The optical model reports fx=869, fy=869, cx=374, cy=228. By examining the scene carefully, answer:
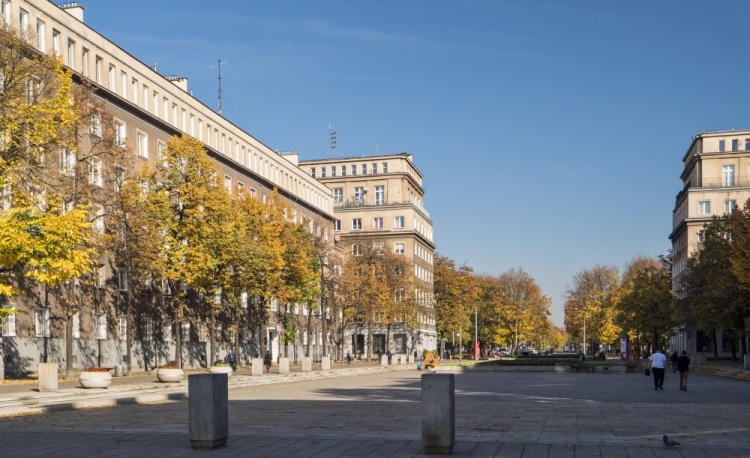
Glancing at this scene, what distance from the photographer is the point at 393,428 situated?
1880 cm

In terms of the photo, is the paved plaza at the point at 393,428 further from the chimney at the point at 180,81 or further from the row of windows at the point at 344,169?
the row of windows at the point at 344,169

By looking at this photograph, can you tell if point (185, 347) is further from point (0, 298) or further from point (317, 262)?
point (0, 298)

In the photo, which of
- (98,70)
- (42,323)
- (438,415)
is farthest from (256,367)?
(438,415)

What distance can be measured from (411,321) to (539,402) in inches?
2765

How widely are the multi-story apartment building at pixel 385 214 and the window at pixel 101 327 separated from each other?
64.9 metres

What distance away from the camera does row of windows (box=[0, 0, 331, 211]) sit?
161ft

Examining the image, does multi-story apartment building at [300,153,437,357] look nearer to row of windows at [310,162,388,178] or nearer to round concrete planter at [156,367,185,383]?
row of windows at [310,162,388,178]

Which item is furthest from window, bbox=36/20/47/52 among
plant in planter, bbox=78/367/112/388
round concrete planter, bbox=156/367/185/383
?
plant in planter, bbox=78/367/112/388

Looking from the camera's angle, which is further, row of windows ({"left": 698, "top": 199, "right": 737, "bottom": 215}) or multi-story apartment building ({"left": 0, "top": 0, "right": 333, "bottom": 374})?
row of windows ({"left": 698, "top": 199, "right": 737, "bottom": 215})

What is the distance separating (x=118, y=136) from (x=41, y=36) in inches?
358

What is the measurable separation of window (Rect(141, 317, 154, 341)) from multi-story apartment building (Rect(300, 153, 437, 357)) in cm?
5865

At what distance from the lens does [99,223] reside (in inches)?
2084

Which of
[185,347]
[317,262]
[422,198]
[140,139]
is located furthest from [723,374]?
[422,198]

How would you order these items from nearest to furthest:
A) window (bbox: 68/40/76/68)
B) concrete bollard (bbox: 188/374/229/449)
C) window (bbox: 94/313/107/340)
→ concrete bollard (bbox: 188/374/229/449)
window (bbox: 68/40/76/68)
window (bbox: 94/313/107/340)
